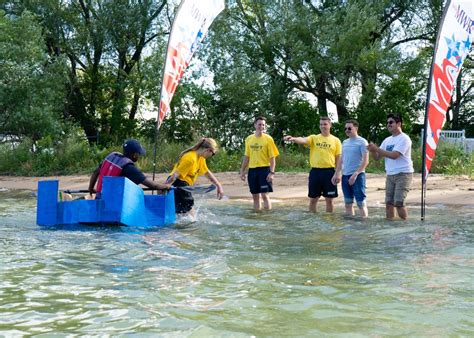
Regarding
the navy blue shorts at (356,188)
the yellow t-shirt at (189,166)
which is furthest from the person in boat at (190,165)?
the navy blue shorts at (356,188)

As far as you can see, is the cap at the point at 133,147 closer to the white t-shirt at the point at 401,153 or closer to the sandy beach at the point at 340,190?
the white t-shirt at the point at 401,153

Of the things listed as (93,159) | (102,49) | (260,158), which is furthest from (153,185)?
(102,49)

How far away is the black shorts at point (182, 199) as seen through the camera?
9742mm

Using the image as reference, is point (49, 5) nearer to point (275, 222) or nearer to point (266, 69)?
point (266, 69)

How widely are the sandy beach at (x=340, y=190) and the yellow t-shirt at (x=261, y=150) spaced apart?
2.95 m

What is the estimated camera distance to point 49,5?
27.5m

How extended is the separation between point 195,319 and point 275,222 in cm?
574

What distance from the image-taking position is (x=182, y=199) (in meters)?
9.94

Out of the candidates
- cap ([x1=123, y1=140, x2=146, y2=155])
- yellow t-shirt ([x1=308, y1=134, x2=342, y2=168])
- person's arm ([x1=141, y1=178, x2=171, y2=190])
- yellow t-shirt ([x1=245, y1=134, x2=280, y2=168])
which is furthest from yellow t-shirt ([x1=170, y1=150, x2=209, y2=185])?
yellow t-shirt ([x1=308, y1=134, x2=342, y2=168])

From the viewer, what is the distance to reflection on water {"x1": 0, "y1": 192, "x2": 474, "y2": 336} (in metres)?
4.38

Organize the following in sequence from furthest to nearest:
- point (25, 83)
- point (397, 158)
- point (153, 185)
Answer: point (25, 83), point (397, 158), point (153, 185)

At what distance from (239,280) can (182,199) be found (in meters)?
4.34

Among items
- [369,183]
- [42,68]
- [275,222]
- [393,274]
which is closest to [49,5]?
[42,68]

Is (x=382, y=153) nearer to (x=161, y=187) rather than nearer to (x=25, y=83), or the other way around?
(x=161, y=187)
